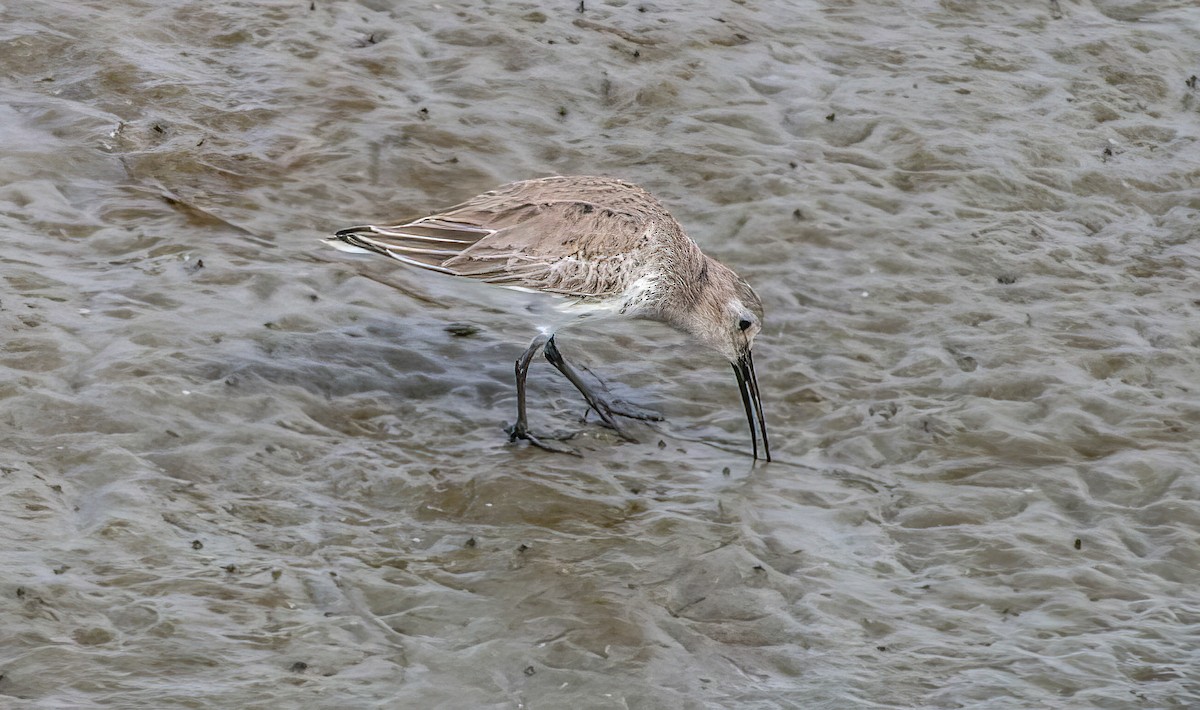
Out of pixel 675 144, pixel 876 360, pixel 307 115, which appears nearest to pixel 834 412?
pixel 876 360

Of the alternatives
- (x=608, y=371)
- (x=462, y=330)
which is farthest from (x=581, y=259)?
(x=462, y=330)

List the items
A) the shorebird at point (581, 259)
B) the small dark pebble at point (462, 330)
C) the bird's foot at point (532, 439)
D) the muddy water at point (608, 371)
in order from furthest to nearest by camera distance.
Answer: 1. the small dark pebble at point (462, 330)
2. the bird's foot at point (532, 439)
3. the shorebird at point (581, 259)
4. the muddy water at point (608, 371)

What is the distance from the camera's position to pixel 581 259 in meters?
7.04

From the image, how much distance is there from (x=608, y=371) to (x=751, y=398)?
2.99ft

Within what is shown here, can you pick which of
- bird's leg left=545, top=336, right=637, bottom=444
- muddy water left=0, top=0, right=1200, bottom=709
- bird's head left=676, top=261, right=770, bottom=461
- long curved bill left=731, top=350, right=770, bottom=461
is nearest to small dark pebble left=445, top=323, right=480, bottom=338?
muddy water left=0, top=0, right=1200, bottom=709

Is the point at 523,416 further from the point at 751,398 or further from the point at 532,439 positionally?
the point at 751,398

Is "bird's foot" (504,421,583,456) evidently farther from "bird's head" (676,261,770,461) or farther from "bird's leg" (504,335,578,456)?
"bird's head" (676,261,770,461)

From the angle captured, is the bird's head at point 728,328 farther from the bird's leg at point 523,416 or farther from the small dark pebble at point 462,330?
the small dark pebble at point 462,330

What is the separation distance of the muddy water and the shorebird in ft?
1.35

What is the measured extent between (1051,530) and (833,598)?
1282 mm

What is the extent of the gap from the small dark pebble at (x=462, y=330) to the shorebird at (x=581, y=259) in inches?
33.0

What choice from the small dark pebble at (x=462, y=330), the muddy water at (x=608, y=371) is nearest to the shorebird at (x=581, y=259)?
the muddy water at (x=608, y=371)

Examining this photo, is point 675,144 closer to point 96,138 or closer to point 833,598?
point 96,138

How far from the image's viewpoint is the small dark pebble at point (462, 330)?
8289 mm
